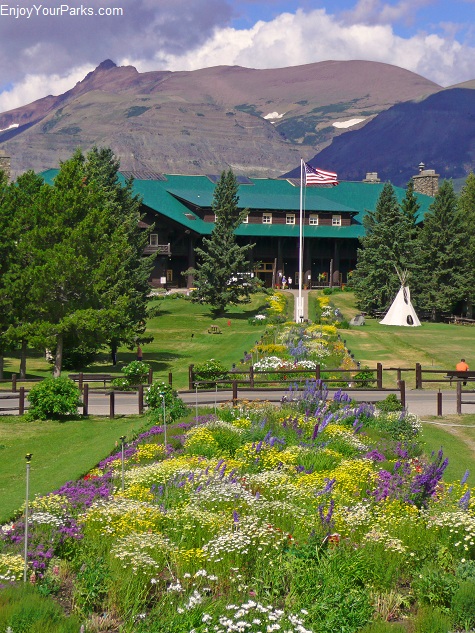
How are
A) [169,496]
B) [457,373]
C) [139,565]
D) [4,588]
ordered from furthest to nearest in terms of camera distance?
[457,373] < [169,496] < [139,565] < [4,588]

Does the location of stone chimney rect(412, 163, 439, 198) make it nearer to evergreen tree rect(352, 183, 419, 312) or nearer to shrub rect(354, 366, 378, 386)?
evergreen tree rect(352, 183, 419, 312)

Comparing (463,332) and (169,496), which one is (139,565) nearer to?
(169,496)

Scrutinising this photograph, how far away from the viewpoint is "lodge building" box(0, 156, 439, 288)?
82688mm

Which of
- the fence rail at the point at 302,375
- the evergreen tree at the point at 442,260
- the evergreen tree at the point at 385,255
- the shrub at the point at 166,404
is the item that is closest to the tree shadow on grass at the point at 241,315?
the evergreen tree at the point at 385,255

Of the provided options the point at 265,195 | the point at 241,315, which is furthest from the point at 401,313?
the point at 265,195

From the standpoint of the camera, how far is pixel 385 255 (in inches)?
2881

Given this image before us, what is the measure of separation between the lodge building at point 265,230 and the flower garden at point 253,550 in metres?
65.9

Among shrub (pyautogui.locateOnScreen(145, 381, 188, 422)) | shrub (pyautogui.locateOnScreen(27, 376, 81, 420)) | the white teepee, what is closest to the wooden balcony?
the white teepee

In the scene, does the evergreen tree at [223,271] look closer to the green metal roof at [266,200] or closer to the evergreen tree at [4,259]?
the green metal roof at [266,200]

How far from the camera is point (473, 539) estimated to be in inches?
487

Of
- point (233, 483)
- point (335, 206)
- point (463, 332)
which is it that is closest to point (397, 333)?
point (463, 332)

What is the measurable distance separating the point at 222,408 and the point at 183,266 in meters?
63.1

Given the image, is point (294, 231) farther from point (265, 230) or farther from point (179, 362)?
point (179, 362)

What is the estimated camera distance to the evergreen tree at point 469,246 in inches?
2921
